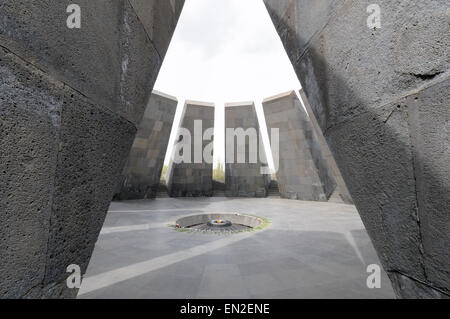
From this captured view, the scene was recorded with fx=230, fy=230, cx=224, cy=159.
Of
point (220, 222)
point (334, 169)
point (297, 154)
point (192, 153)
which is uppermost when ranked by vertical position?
point (192, 153)

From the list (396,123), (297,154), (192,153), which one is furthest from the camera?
(192,153)

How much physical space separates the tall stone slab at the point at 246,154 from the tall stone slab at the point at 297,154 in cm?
95

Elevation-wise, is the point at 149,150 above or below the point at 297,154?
above

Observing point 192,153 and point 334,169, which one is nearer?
point 334,169

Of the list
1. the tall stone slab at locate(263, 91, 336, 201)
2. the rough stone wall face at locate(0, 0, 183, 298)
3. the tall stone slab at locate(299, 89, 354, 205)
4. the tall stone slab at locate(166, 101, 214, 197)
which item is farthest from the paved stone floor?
the tall stone slab at locate(166, 101, 214, 197)

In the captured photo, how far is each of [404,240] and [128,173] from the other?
1208 cm

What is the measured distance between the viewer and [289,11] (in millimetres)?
2391

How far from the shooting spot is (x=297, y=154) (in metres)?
12.4

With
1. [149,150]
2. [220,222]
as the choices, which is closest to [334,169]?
[220,222]

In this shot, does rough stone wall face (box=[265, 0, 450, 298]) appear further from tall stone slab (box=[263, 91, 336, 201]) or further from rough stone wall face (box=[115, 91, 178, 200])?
rough stone wall face (box=[115, 91, 178, 200])

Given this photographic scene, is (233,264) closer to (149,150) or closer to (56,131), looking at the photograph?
(56,131)

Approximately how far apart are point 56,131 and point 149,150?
1166 centimetres

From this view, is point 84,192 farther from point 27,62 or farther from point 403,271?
point 403,271

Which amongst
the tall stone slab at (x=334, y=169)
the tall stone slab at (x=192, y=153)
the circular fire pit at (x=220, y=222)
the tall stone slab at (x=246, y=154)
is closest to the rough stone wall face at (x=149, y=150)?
the tall stone slab at (x=192, y=153)
